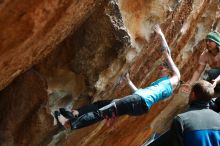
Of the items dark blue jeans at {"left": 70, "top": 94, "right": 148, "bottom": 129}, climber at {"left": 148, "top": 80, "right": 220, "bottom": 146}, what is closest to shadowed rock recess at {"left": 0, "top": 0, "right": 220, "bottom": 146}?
dark blue jeans at {"left": 70, "top": 94, "right": 148, "bottom": 129}

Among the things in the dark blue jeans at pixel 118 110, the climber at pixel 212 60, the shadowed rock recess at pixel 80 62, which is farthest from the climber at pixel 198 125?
the shadowed rock recess at pixel 80 62

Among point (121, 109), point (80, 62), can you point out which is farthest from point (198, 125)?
point (80, 62)

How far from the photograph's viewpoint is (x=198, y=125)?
4.23 meters

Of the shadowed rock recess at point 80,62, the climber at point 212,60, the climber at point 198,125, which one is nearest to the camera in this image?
the climber at point 198,125

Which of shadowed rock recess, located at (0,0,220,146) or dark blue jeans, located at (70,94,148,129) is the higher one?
shadowed rock recess, located at (0,0,220,146)

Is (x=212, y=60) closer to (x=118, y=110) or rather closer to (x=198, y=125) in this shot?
(x=118, y=110)

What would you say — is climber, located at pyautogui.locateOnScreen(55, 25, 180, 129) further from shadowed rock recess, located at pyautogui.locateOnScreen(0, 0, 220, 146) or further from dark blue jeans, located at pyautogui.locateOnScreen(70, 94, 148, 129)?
shadowed rock recess, located at pyautogui.locateOnScreen(0, 0, 220, 146)

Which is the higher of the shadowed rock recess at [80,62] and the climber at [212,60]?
the shadowed rock recess at [80,62]

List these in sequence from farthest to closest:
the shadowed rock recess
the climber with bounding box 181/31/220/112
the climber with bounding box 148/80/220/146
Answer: the climber with bounding box 181/31/220/112, the shadowed rock recess, the climber with bounding box 148/80/220/146

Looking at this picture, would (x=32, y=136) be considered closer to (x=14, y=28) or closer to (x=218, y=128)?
(x=14, y=28)

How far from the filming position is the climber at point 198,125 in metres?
4.21

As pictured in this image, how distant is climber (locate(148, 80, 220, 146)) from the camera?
4.21 meters

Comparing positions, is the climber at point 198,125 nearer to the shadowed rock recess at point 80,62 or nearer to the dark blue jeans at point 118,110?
the dark blue jeans at point 118,110

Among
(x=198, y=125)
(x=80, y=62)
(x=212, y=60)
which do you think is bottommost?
(x=198, y=125)
